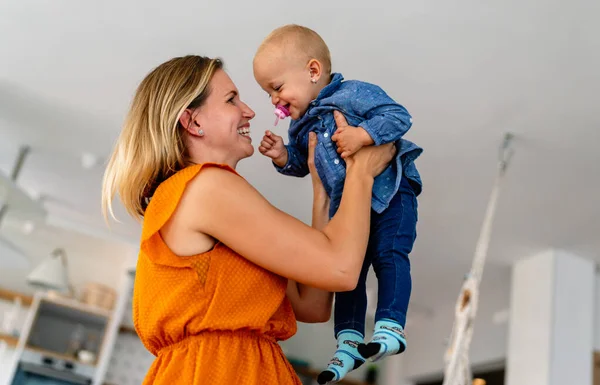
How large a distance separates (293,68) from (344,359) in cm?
59

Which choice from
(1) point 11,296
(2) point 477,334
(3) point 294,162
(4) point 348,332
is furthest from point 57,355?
(4) point 348,332

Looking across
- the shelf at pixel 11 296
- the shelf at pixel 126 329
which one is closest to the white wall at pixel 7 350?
the shelf at pixel 11 296

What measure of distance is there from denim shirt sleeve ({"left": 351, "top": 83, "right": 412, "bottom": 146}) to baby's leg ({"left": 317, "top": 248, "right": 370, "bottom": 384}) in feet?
0.84

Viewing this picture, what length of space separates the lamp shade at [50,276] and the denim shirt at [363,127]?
14.5 ft

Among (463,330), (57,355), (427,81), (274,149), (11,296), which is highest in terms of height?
(427,81)

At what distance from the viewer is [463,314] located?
3.03 meters

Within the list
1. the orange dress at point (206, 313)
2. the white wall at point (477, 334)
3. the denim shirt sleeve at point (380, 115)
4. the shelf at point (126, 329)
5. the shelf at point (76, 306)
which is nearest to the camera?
the orange dress at point (206, 313)

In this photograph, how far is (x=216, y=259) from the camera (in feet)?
3.74

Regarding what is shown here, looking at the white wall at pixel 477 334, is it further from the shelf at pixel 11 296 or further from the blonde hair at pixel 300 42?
the blonde hair at pixel 300 42

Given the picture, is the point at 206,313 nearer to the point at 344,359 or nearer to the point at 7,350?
the point at 344,359

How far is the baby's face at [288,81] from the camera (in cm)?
149

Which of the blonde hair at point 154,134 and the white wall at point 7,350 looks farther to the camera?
the white wall at point 7,350

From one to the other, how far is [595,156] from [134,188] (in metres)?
2.67

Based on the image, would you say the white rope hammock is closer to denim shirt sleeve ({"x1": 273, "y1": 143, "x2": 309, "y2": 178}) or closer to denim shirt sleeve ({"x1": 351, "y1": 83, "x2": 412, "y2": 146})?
denim shirt sleeve ({"x1": 273, "y1": 143, "x2": 309, "y2": 178})
